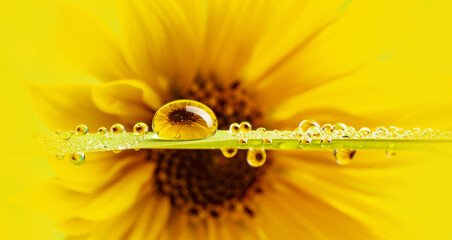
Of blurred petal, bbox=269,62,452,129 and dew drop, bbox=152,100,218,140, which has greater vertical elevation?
blurred petal, bbox=269,62,452,129

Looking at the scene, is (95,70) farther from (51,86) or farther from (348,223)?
(348,223)

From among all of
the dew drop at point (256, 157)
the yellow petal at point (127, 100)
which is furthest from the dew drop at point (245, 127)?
the yellow petal at point (127, 100)

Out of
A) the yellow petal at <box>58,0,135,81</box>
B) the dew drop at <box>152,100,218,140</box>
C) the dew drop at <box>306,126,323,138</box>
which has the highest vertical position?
the yellow petal at <box>58,0,135,81</box>

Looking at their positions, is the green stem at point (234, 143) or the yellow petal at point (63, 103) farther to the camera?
the yellow petal at point (63, 103)

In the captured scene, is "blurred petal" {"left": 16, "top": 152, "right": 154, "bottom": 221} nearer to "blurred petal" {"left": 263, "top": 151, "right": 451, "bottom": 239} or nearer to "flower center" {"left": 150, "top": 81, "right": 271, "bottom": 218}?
"flower center" {"left": 150, "top": 81, "right": 271, "bottom": 218}

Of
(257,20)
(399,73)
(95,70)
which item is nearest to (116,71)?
(95,70)

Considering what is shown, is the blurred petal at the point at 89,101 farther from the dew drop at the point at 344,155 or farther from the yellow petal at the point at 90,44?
the dew drop at the point at 344,155


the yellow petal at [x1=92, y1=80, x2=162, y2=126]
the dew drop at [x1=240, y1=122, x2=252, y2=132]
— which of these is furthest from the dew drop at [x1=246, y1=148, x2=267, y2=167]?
the yellow petal at [x1=92, y1=80, x2=162, y2=126]
